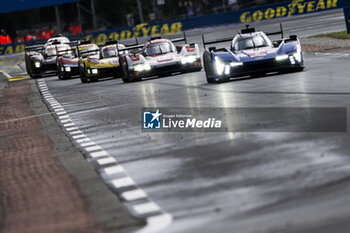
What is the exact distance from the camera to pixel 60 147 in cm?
1230

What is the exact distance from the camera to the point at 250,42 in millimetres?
22359

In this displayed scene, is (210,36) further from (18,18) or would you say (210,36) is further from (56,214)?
(18,18)

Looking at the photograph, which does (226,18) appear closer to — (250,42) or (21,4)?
(21,4)

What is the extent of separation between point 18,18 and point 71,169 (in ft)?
332

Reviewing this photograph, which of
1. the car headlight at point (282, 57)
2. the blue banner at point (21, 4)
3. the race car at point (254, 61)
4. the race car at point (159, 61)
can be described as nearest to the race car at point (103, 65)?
the race car at point (159, 61)

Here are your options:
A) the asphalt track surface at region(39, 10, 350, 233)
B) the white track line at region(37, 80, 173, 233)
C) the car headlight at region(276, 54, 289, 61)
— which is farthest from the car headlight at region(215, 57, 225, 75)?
the white track line at region(37, 80, 173, 233)

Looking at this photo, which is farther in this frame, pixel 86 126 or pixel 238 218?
pixel 86 126

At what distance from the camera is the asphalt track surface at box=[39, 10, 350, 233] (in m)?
6.34

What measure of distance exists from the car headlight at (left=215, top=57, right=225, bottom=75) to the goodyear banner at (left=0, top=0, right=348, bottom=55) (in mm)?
38660

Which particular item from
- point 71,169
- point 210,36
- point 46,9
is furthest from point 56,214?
point 46,9

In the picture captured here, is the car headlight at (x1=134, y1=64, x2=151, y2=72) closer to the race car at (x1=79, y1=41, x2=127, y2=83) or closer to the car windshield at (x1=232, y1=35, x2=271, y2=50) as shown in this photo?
the race car at (x1=79, y1=41, x2=127, y2=83)

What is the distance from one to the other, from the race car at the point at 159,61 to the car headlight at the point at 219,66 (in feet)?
20.5

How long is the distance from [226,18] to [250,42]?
38.5 meters

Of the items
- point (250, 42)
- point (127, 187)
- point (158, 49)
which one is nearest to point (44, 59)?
point (158, 49)
